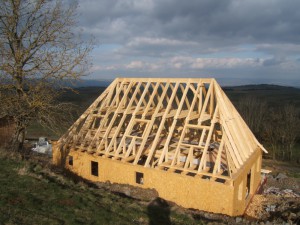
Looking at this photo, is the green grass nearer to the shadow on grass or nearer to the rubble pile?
the shadow on grass

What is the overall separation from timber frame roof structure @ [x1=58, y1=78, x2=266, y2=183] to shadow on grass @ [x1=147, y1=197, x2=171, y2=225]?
171 cm

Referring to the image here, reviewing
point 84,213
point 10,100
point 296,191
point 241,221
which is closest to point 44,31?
point 10,100

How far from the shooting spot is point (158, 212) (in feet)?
33.4

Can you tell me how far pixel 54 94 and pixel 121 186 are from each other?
5404 mm

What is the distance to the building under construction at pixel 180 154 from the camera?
12008 millimetres

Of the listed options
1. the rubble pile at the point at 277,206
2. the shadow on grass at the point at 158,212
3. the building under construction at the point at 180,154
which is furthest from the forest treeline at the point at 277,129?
the shadow on grass at the point at 158,212

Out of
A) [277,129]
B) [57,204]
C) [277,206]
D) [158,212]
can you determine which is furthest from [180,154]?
[277,129]

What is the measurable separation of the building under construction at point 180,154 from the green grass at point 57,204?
6.03 feet

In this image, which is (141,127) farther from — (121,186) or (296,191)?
(296,191)

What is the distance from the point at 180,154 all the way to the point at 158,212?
587 cm

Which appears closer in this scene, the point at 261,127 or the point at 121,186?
the point at 121,186

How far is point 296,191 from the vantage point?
18.1 meters

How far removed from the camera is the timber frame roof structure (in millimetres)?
12977

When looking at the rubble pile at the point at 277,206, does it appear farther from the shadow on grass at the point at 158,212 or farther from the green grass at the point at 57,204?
the green grass at the point at 57,204
